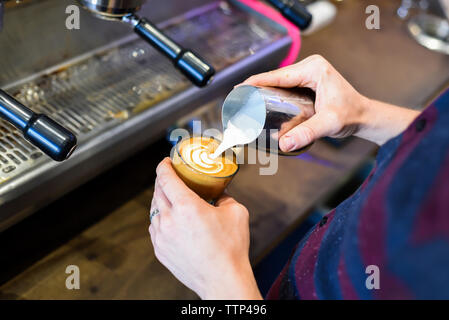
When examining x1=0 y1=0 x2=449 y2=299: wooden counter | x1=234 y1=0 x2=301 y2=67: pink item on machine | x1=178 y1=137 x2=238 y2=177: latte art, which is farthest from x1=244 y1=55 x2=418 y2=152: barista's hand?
x1=234 y1=0 x2=301 y2=67: pink item on machine

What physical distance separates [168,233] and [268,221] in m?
0.53

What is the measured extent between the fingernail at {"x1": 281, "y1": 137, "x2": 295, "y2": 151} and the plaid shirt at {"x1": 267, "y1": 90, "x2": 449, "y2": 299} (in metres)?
0.13

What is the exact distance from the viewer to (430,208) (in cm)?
47

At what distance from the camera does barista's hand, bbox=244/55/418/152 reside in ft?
2.40

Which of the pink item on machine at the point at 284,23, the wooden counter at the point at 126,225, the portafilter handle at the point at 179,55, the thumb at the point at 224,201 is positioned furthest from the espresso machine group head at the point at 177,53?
the pink item on machine at the point at 284,23

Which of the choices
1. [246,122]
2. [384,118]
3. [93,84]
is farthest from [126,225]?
[384,118]

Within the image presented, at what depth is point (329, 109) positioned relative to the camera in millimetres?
759

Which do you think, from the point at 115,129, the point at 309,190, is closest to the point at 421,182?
the point at 115,129

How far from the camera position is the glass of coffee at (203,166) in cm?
68

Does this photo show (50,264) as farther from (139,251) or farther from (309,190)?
(309,190)

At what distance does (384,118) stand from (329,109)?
128 mm

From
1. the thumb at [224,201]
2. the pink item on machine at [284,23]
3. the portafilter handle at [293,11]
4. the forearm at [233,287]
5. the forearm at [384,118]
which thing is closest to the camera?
the forearm at [233,287]

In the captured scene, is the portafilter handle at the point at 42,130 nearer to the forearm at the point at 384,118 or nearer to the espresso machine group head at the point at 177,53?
the espresso machine group head at the point at 177,53

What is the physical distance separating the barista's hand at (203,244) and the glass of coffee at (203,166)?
0.14 ft
